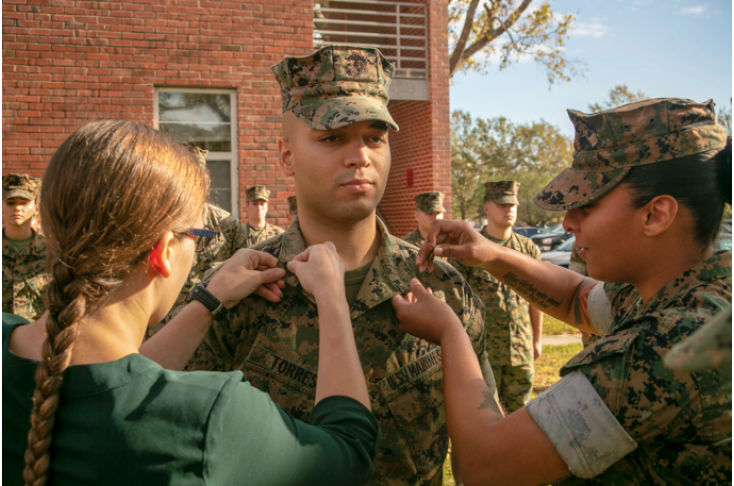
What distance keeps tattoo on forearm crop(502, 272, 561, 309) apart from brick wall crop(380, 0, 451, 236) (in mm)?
7362

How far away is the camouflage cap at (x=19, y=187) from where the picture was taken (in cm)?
568

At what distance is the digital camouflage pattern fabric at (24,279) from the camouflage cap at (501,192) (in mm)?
5005

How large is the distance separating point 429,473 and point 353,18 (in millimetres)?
11066

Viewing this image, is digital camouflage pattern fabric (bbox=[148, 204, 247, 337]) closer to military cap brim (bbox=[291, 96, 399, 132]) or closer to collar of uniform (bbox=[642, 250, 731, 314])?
military cap brim (bbox=[291, 96, 399, 132])

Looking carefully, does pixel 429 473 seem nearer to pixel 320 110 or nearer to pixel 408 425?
pixel 408 425

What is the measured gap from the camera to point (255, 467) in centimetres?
121

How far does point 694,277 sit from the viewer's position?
1.64 meters

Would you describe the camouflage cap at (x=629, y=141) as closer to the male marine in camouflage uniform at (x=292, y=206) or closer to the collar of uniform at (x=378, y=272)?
the collar of uniform at (x=378, y=272)

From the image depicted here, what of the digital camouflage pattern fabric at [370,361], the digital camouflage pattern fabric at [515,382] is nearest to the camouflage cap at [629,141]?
the digital camouflage pattern fabric at [370,361]

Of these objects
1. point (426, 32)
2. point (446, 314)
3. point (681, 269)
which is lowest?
point (446, 314)

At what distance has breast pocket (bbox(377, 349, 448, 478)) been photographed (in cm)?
197

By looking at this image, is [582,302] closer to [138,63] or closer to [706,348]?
[706,348]

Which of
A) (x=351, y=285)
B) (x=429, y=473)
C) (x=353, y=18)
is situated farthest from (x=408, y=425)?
(x=353, y=18)

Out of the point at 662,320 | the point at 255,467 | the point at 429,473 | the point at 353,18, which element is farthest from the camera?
the point at 353,18
